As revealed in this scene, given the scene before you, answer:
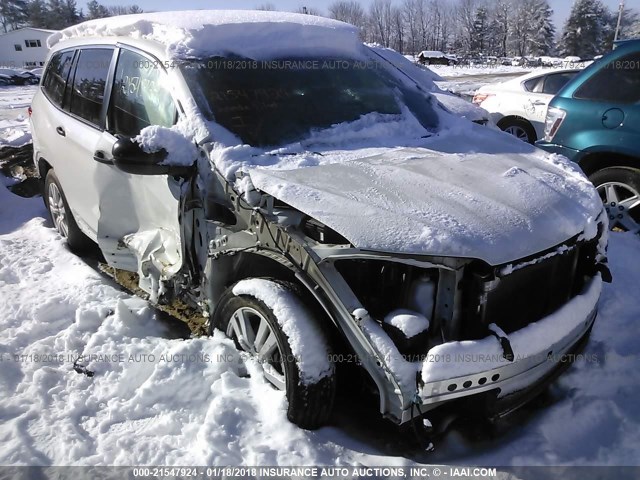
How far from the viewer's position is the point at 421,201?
2273mm

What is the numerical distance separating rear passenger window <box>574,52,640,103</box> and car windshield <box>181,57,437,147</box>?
204 centimetres

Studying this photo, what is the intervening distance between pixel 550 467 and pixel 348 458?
882mm

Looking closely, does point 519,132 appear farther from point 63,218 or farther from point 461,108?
point 63,218

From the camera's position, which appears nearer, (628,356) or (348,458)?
(348,458)

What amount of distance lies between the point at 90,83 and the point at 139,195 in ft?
4.00

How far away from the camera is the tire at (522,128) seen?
722 centimetres

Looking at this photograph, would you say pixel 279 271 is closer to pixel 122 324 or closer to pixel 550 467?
pixel 122 324

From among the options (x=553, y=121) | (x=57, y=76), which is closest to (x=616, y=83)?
(x=553, y=121)

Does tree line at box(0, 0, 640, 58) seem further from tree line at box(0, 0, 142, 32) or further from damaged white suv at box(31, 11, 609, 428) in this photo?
damaged white suv at box(31, 11, 609, 428)

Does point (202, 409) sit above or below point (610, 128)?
below

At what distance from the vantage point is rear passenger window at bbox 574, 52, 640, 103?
14.8 ft

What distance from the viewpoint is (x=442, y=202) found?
2.28m

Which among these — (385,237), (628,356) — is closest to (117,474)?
(385,237)

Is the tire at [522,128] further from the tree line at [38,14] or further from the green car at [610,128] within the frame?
the tree line at [38,14]
